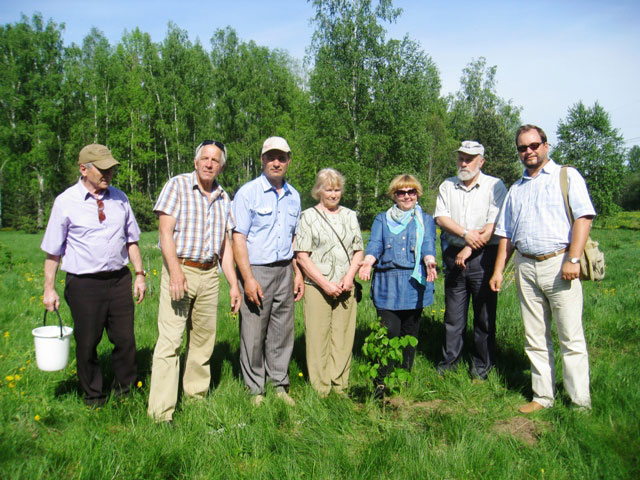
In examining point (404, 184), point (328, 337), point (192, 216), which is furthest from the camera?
point (328, 337)

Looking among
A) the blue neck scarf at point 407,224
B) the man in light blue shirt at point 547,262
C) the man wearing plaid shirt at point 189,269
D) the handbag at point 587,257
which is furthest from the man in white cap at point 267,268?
the handbag at point 587,257

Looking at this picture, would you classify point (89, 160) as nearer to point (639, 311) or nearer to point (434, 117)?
point (639, 311)

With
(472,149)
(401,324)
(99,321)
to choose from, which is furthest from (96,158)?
(472,149)

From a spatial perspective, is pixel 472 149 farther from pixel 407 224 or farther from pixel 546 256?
pixel 546 256

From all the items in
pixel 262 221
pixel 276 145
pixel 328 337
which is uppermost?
pixel 276 145

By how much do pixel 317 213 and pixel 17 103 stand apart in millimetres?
35900

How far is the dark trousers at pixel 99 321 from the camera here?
363 centimetres

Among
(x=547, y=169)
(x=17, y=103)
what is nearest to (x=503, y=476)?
(x=547, y=169)

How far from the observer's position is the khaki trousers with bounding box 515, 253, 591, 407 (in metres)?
3.66

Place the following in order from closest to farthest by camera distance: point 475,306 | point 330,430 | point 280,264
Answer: point 330,430 < point 280,264 < point 475,306

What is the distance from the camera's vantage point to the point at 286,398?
4.01 m

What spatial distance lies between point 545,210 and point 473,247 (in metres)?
0.80

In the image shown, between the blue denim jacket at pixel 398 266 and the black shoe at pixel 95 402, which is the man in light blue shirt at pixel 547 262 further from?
the black shoe at pixel 95 402

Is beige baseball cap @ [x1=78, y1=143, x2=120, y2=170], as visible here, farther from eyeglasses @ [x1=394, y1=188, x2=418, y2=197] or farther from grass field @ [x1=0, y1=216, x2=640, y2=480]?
eyeglasses @ [x1=394, y1=188, x2=418, y2=197]
